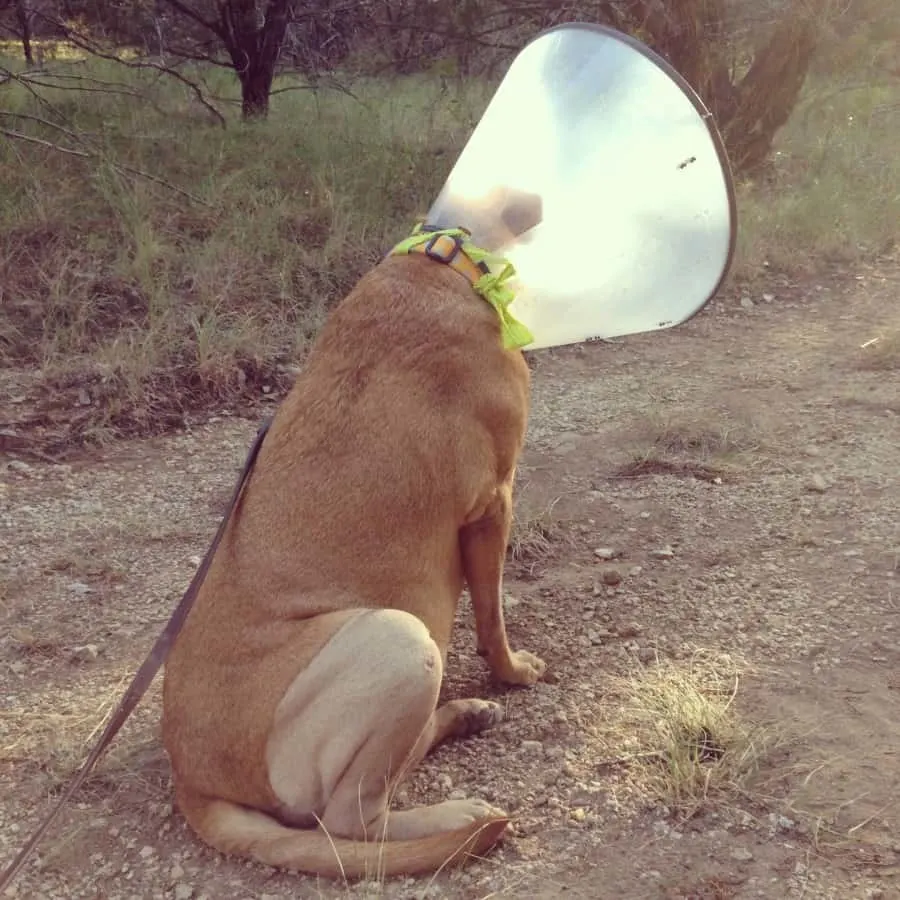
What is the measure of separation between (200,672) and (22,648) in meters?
1.26

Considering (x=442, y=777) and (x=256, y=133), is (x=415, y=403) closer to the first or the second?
(x=442, y=777)

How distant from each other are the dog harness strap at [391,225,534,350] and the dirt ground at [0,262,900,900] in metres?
1.11

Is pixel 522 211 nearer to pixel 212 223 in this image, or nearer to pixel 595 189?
pixel 595 189

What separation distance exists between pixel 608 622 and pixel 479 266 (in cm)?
133

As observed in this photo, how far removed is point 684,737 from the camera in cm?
266

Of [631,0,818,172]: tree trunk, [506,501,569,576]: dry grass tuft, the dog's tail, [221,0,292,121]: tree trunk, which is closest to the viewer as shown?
the dog's tail

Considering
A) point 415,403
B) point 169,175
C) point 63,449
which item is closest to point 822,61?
point 169,175

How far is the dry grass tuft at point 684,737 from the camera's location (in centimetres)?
251

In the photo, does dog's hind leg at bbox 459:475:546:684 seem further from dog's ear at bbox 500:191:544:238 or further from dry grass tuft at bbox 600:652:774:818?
dog's ear at bbox 500:191:544:238

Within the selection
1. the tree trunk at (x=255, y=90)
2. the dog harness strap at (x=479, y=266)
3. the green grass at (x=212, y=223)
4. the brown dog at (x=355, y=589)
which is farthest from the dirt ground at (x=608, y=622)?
the tree trunk at (x=255, y=90)

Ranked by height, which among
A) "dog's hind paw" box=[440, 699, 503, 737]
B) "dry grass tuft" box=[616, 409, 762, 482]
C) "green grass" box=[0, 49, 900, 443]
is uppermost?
"green grass" box=[0, 49, 900, 443]

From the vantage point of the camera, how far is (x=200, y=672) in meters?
2.40

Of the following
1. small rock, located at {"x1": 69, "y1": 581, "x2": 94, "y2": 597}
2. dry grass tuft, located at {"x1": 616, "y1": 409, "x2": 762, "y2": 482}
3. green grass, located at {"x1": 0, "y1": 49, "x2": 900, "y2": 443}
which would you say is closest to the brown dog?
small rock, located at {"x1": 69, "y1": 581, "x2": 94, "y2": 597}

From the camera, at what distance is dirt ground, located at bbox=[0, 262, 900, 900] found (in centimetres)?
237
